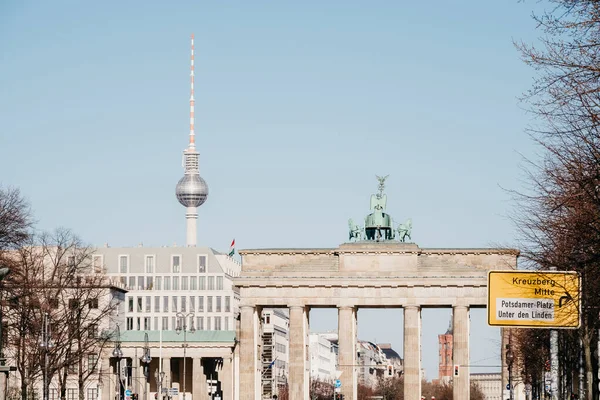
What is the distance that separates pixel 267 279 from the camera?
438 ft

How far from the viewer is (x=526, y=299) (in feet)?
144

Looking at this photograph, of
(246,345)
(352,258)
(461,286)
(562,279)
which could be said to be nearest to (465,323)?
(461,286)

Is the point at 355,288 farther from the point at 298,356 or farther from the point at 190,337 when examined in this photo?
the point at 190,337

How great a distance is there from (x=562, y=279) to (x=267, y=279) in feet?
295

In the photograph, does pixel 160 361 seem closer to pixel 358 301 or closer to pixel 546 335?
pixel 358 301

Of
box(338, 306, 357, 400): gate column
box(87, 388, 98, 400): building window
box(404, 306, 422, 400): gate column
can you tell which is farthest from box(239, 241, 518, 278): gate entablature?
box(87, 388, 98, 400): building window

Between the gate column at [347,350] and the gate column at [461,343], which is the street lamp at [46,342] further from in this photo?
the gate column at [461,343]

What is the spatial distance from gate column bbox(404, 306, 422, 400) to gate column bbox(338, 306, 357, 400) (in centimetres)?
460

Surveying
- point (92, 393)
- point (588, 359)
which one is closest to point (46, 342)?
point (588, 359)

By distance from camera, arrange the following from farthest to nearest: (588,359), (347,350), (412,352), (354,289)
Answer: (354,289), (412,352), (347,350), (588,359)

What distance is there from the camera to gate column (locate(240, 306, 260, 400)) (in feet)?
442

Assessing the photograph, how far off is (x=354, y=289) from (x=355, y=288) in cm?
13

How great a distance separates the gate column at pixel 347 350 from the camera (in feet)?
425

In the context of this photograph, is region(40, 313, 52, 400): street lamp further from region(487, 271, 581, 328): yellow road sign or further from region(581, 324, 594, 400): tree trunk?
region(487, 271, 581, 328): yellow road sign
